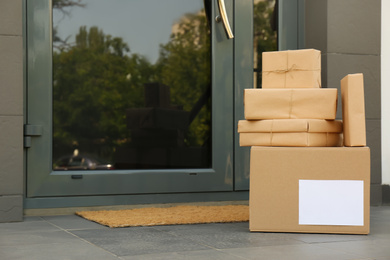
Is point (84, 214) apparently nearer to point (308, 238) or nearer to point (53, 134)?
point (53, 134)

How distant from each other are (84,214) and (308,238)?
1304 millimetres

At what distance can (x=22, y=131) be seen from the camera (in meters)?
3.05

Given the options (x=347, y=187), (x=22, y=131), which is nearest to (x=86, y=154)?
(x=22, y=131)

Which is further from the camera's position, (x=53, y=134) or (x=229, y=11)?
(x=229, y=11)

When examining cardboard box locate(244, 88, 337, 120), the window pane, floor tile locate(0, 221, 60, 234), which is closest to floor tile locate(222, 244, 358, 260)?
cardboard box locate(244, 88, 337, 120)

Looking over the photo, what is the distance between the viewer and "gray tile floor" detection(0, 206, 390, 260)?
6.96ft

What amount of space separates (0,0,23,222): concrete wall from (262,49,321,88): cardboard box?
1289 mm

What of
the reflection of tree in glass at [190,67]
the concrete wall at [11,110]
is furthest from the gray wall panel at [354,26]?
the concrete wall at [11,110]

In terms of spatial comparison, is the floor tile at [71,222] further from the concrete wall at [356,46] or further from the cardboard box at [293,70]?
the concrete wall at [356,46]

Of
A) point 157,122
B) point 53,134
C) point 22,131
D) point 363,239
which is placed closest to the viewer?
point 363,239

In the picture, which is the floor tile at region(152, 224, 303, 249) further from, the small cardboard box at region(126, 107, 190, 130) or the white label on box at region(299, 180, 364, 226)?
the small cardboard box at region(126, 107, 190, 130)

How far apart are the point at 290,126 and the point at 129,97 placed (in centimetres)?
123

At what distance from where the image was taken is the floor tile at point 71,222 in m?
2.82

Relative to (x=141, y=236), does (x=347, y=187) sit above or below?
above
